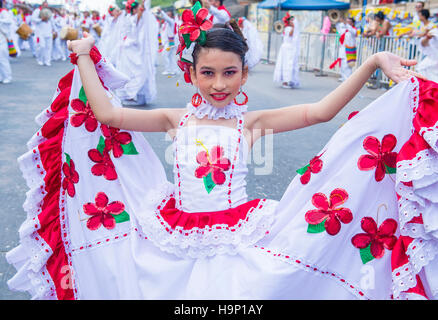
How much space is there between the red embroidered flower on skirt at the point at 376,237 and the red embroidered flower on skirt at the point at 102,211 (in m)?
0.97

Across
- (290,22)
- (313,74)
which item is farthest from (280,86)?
(313,74)

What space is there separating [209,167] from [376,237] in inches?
26.8

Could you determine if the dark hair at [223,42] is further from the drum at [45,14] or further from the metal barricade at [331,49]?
the drum at [45,14]

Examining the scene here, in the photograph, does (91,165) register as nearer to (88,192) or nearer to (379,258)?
(88,192)

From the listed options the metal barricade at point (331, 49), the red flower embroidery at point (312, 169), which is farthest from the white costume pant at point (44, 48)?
the red flower embroidery at point (312, 169)

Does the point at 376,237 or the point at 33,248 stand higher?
the point at 376,237

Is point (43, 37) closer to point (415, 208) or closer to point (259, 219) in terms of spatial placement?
point (259, 219)

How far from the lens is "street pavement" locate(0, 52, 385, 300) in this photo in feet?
9.73

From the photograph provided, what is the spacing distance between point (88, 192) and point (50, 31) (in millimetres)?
15068

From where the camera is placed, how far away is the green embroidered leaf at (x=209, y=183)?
167 cm

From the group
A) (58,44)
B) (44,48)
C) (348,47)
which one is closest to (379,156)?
(348,47)

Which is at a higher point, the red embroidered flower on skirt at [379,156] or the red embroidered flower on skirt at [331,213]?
the red embroidered flower on skirt at [379,156]

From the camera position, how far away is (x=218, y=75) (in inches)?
66.3

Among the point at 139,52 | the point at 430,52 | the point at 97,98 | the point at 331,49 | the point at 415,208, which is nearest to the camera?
the point at 415,208
